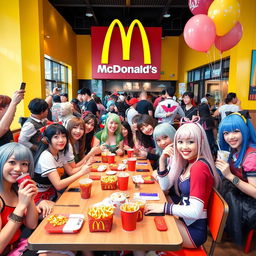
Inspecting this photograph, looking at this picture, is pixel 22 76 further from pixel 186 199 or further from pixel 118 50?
pixel 186 199

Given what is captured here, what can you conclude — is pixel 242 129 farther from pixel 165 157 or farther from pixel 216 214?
pixel 216 214

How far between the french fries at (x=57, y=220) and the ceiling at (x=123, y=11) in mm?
8101

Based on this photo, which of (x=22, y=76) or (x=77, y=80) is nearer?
(x=22, y=76)

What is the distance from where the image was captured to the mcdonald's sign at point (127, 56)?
6047mm

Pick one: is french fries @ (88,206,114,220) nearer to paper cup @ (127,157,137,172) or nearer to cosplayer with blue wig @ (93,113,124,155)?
paper cup @ (127,157,137,172)

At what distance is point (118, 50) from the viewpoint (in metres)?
6.11

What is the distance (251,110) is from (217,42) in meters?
2.52

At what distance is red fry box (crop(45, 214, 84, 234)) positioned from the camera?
1.25m

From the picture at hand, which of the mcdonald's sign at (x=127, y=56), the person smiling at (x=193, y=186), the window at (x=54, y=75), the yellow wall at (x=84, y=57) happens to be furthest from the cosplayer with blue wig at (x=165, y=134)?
the yellow wall at (x=84, y=57)

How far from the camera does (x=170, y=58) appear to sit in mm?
12414

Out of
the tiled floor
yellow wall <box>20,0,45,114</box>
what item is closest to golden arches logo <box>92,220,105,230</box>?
the tiled floor

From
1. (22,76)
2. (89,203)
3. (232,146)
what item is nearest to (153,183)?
(89,203)

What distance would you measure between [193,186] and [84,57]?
11.8 meters

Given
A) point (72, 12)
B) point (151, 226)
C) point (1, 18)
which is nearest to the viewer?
point (151, 226)
